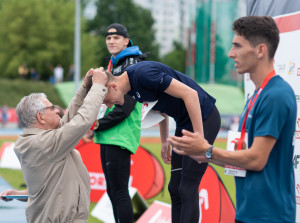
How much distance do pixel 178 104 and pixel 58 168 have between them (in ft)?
3.18

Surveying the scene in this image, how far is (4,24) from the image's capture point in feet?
153

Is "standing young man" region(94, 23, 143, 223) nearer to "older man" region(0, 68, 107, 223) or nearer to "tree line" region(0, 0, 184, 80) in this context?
"older man" region(0, 68, 107, 223)

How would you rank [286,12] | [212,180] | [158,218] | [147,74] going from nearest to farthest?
[147,74] < [286,12] < [212,180] < [158,218]

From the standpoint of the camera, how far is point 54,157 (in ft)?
11.4

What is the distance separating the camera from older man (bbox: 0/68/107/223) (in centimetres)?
339

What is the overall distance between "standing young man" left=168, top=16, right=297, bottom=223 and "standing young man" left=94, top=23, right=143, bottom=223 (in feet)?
6.98

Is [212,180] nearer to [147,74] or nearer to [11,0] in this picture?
[147,74]

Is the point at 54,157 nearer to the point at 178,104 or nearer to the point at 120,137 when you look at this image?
the point at 178,104

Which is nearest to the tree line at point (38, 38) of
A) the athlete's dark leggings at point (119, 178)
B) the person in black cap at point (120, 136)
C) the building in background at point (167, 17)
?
the person in black cap at point (120, 136)

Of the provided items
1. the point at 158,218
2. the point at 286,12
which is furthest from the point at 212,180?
the point at 286,12

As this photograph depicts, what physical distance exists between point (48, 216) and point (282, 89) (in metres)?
1.95

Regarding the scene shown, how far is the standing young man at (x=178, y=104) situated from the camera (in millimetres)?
3424

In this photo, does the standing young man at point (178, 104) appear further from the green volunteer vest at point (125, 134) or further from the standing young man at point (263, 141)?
the standing young man at point (263, 141)

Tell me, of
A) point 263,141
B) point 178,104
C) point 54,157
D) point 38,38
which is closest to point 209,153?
point 263,141
